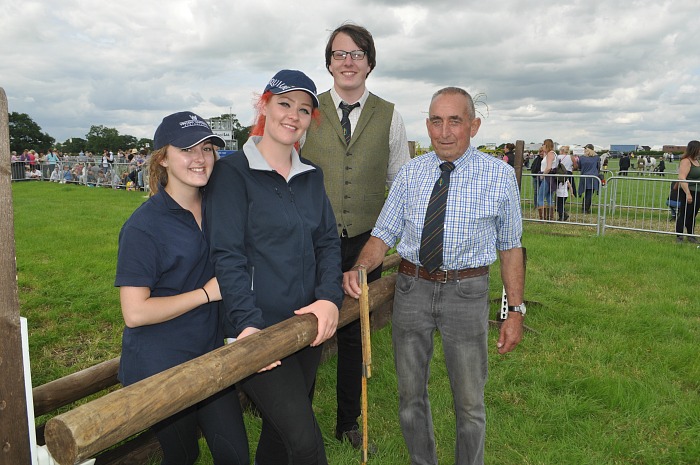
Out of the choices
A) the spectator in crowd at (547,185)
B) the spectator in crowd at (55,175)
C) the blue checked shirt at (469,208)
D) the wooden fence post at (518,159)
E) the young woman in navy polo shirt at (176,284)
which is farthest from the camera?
the spectator in crowd at (55,175)

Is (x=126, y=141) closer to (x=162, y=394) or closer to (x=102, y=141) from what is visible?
(x=102, y=141)

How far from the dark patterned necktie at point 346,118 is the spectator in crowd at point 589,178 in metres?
12.4

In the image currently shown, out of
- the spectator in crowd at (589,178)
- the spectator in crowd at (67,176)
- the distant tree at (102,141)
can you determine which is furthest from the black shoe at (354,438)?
the distant tree at (102,141)

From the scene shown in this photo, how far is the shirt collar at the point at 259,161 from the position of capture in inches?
88.8

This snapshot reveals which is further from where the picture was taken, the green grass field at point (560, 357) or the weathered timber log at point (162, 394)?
the green grass field at point (560, 357)

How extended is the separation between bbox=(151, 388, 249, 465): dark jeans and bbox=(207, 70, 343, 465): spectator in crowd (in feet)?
0.44

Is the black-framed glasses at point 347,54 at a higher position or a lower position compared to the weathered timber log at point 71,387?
higher

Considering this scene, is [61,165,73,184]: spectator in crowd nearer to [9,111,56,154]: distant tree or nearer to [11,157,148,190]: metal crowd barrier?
[11,157,148,190]: metal crowd barrier

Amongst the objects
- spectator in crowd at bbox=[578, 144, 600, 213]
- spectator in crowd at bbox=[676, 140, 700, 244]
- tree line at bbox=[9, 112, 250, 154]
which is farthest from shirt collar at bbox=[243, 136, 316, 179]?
tree line at bbox=[9, 112, 250, 154]

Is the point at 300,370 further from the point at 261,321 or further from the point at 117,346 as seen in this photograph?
the point at 117,346

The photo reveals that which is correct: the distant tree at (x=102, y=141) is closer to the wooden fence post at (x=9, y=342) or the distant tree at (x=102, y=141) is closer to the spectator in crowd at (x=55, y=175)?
the spectator in crowd at (x=55, y=175)

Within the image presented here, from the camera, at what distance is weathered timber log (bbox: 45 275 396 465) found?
1.39m

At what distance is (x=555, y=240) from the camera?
10609 millimetres

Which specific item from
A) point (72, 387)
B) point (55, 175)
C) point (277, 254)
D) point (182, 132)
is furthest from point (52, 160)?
point (277, 254)
